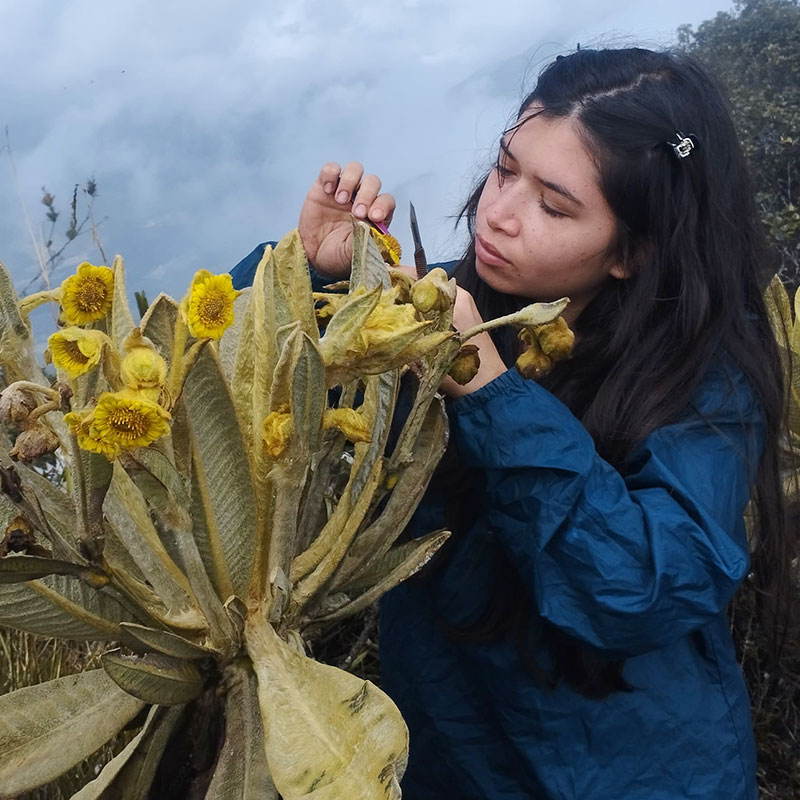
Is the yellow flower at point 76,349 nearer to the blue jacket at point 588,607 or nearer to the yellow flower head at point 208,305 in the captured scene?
the yellow flower head at point 208,305

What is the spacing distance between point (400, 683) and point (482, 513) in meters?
0.26

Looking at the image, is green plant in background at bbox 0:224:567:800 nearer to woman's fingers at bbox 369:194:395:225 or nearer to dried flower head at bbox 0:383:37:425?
dried flower head at bbox 0:383:37:425

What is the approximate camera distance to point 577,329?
3.34 ft

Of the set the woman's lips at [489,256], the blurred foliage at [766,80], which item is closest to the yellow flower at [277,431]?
the woman's lips at [489,256]

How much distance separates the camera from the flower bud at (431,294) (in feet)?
1.78

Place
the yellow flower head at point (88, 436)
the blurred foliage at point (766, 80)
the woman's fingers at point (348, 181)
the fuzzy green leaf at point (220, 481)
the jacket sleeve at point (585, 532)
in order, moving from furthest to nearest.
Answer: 1. the blurred foliage at point (766, 80)
2. the woman's fingers at point (348, 181)
3. the jacket sleeve at point (585, 532)
4. the fuzzy green leaf at point (220, 481)
5. the yellow flower head at point (88, 436)

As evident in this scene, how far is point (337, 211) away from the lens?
96 cm

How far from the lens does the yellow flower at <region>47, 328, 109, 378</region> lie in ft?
1.46

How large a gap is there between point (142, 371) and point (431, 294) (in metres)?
0.19

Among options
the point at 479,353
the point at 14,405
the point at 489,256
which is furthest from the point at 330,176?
the point at 14,405

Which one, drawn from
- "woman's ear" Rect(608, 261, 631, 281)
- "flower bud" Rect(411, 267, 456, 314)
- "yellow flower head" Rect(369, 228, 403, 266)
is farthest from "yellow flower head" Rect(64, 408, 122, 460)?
"woman's ear" Rect(608, 261, 631, 281)

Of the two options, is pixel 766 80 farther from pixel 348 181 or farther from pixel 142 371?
pixel 142 371

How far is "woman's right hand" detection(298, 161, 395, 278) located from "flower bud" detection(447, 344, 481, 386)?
20 centimetres

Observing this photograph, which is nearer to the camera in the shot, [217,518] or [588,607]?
[217,518]
